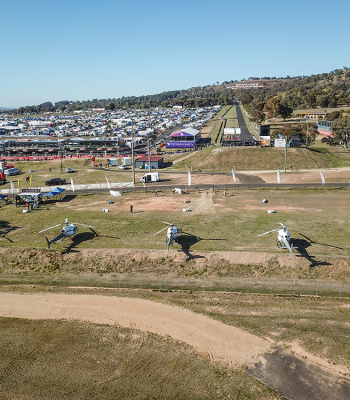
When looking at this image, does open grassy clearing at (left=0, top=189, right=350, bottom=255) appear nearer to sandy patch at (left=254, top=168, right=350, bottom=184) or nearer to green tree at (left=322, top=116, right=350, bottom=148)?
sandy patch at (left=254, top=168, right=350, bottom=184)

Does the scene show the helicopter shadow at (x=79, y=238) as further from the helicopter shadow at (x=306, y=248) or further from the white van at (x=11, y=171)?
the white van at (x=11, y=171)

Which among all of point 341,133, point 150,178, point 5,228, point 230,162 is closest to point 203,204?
point 150,178

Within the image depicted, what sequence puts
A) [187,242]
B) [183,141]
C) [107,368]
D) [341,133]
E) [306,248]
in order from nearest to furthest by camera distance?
[107,368] → [306,248] → [187,242] → [341,133] → [183,141]

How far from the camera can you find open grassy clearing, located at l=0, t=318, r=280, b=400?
22.8m

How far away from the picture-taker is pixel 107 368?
25.2m

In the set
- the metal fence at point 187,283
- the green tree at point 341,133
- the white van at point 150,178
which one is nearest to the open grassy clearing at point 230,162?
the white van at point 150,178

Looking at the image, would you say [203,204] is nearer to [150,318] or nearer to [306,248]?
[306,248]

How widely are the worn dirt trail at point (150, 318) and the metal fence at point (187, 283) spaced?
287 cm

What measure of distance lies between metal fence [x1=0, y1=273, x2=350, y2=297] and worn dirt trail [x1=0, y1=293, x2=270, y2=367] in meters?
2.87

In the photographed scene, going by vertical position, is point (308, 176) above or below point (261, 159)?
below

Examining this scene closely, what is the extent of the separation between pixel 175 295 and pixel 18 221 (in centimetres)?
3430

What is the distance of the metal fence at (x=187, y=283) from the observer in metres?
35.4

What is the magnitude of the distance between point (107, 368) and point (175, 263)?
57.5 ft

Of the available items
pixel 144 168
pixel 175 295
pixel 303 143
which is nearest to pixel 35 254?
pixel 175 295
